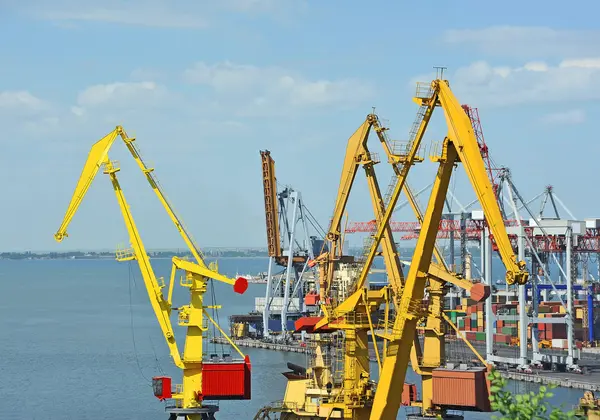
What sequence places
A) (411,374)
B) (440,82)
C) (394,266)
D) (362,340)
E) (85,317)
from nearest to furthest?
(440,82), (362,340), (394,266), (411,374), (85,317)

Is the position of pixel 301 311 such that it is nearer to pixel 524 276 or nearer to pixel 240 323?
pixel 240 323

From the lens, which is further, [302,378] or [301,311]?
[301,311]

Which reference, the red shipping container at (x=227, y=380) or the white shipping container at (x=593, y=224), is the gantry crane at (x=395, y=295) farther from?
the white shipping container at (x=593, y=224)

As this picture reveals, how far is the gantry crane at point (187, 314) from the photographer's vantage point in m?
55.1

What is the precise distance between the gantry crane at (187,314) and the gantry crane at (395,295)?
3.09 m

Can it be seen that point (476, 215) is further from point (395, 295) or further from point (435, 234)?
point (435, 234)

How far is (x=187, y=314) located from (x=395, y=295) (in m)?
11.4

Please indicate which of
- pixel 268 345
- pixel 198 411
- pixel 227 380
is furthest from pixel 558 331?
pixel 227 380

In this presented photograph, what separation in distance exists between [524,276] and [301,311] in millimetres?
98597

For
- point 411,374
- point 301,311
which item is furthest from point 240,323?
point 411,374

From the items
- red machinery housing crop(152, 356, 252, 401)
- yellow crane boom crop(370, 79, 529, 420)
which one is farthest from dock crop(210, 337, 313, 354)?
yellow crane boom crop(370, 79, 529, 420)

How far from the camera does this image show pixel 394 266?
5750cm

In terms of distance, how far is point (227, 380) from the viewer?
54969 millimetres

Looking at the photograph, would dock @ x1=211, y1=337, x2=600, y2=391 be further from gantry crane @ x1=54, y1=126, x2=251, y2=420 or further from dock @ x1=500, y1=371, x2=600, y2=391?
gantry crane @ x1=54, y1=126, x2=251, y2=420
